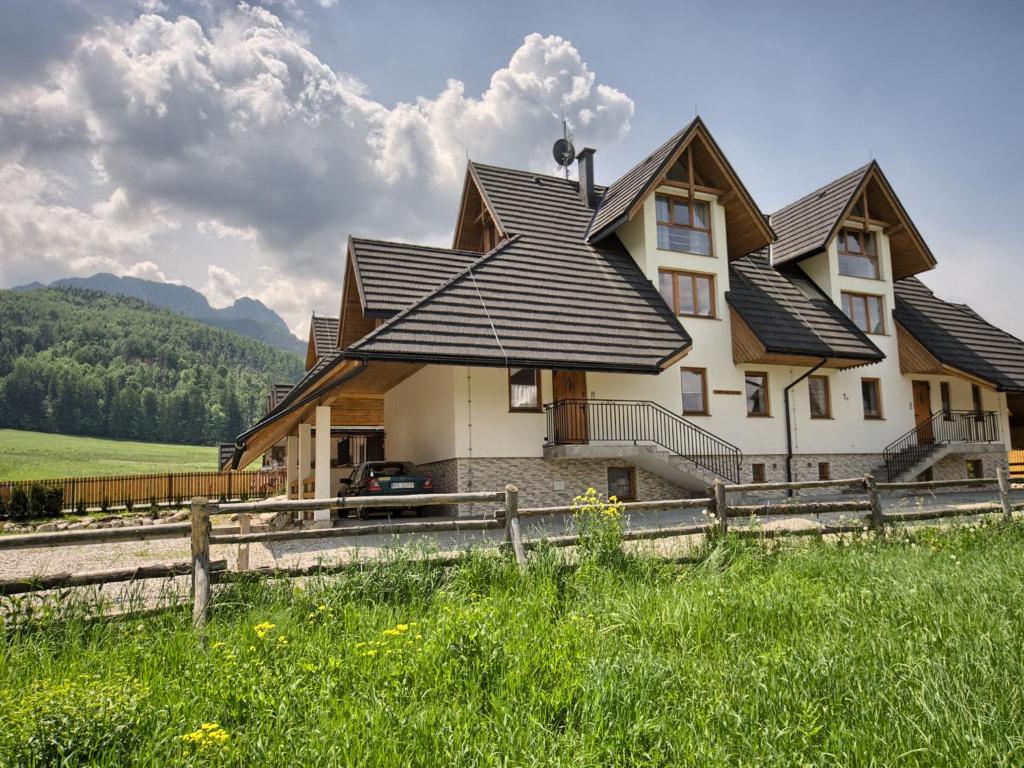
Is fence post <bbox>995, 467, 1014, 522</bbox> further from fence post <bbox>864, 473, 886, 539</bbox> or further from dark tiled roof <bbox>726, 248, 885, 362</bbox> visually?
dark tiled roof <bbox>726, 248, 885, 362</bbox>

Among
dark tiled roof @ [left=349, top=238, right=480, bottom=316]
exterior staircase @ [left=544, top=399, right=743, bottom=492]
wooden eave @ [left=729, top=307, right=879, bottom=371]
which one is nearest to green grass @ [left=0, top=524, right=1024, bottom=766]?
exterior staircase @ [left=544, top=399, right=743, bottom=492]

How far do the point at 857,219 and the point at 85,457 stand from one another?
244 feet

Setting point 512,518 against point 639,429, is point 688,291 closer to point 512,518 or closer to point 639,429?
point 639,429

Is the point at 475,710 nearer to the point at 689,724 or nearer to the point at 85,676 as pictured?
the point at 689,724

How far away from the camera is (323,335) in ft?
78.7

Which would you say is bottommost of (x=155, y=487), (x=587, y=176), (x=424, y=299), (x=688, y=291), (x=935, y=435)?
(x=155, y=487)

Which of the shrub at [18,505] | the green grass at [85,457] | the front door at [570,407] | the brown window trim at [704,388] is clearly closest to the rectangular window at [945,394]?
the brown window trim at [704,388]

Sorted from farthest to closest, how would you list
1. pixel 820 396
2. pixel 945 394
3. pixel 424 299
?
pixel 945 394
pixel 820 396
pixel 424 299

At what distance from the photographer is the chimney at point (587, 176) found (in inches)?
861

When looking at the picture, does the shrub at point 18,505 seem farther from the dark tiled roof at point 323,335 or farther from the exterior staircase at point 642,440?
the exterior staircase at point 642,440

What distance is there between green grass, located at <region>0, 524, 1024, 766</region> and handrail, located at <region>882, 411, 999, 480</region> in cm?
1607

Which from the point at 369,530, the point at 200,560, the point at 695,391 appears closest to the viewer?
the point at 200,560

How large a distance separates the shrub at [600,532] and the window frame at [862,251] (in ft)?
59.0

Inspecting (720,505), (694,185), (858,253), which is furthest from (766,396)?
(720,505)
